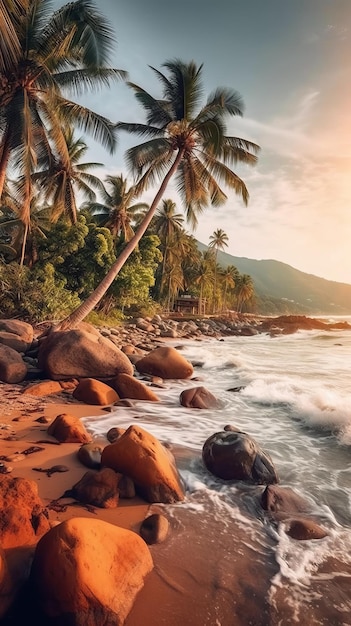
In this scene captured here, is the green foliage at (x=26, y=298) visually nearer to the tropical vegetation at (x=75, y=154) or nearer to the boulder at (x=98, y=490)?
the tropical vegetation at (x=75, y=154)

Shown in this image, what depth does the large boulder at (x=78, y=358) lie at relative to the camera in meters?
7.73

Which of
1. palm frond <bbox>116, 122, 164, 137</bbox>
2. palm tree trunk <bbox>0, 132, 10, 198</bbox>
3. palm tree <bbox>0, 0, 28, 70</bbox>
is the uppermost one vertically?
palm frond <bbox>116, 122, 164, 137</bbox>

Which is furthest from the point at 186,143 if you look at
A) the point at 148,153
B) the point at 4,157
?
the point at 4,157

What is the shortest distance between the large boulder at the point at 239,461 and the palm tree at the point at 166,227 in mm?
33335

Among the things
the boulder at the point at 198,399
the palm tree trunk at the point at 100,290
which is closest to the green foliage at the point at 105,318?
the palm tree trunk at the point at 100,290

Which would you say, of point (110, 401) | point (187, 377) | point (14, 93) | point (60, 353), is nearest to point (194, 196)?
point (14, 93)

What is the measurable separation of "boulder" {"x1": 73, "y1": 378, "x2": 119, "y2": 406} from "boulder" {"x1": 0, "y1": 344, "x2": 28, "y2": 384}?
1.58m

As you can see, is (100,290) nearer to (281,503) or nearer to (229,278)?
(281,503)

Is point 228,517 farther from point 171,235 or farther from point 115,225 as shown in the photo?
point 171,235

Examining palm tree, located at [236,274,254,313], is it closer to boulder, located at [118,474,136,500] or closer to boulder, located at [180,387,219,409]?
boulder, located at [180,387,219,409]

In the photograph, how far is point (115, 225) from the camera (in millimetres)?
28172

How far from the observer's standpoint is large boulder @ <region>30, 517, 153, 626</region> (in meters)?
2.01

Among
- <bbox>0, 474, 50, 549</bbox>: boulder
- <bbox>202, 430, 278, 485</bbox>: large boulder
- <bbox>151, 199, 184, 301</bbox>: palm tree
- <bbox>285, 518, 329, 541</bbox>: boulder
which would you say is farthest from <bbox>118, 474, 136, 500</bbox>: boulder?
<bbox>151, 199, 184, 301</bbox>: palm tree

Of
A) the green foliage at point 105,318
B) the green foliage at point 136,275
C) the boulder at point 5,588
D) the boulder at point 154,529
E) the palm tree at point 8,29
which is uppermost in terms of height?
the palm tree at point 8,29
